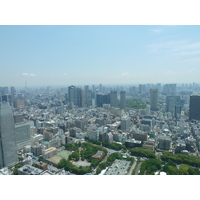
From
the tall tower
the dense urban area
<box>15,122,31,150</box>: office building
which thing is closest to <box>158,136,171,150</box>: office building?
the dense urban area

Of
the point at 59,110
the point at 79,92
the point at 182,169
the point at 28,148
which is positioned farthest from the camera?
the point at 79,92

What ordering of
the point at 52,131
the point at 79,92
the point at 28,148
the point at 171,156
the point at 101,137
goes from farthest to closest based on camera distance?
the point at 79,92, the point at 52,131, the point at 101,137, the point at 28,148, the point at 171,156

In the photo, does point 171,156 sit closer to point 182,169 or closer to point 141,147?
point 182,169

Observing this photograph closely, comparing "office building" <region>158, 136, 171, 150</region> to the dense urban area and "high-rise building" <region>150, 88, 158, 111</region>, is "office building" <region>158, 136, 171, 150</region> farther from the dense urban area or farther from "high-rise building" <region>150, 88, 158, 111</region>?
"high-rise building" <region>150, 88, 158, 111</region>

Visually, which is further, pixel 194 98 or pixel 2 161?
pixel 194 98

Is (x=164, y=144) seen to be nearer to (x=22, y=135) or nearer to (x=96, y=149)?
(x=96, y=149)

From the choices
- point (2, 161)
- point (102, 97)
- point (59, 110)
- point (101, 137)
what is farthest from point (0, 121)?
point (102, 97)

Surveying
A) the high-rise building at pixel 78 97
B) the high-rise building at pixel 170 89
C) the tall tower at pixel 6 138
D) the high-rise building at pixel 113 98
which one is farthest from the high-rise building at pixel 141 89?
the tall tower at pixel 6 138

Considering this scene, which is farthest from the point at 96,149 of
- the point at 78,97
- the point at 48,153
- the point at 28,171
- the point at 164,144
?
the point at 78,97
